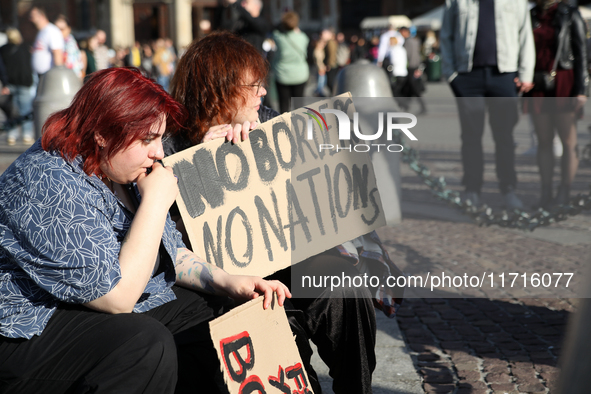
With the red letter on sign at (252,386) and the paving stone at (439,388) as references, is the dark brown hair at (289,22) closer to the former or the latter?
the paving stone at (439,388)

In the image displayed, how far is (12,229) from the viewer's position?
5.45 feet

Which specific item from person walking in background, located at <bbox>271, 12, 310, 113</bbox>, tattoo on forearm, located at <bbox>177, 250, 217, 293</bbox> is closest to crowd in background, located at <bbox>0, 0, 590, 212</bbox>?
person walking in background, located at <bbox>271, 12, 310, 113</bbox>

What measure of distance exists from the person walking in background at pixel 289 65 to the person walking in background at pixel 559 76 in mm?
3378

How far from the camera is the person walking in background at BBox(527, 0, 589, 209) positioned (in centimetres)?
474

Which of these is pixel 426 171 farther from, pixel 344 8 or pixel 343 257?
pixel 344 8

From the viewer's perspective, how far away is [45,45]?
Answer: 8422mm

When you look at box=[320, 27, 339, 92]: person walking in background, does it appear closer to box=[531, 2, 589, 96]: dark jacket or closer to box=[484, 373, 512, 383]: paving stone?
box=[531, 2, 589, 96]: dark jacket

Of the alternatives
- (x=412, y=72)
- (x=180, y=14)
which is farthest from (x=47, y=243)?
(x=180, y=14)

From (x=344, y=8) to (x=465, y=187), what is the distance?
1702 inches

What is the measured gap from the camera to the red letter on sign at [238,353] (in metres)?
1.77

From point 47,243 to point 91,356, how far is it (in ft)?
1.02

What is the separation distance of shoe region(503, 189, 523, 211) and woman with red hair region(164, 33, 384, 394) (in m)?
2.46

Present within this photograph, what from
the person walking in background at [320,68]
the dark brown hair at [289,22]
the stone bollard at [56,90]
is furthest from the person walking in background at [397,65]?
the stone bollard at [56,90]

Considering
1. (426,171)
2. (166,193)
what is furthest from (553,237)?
(166,193)
